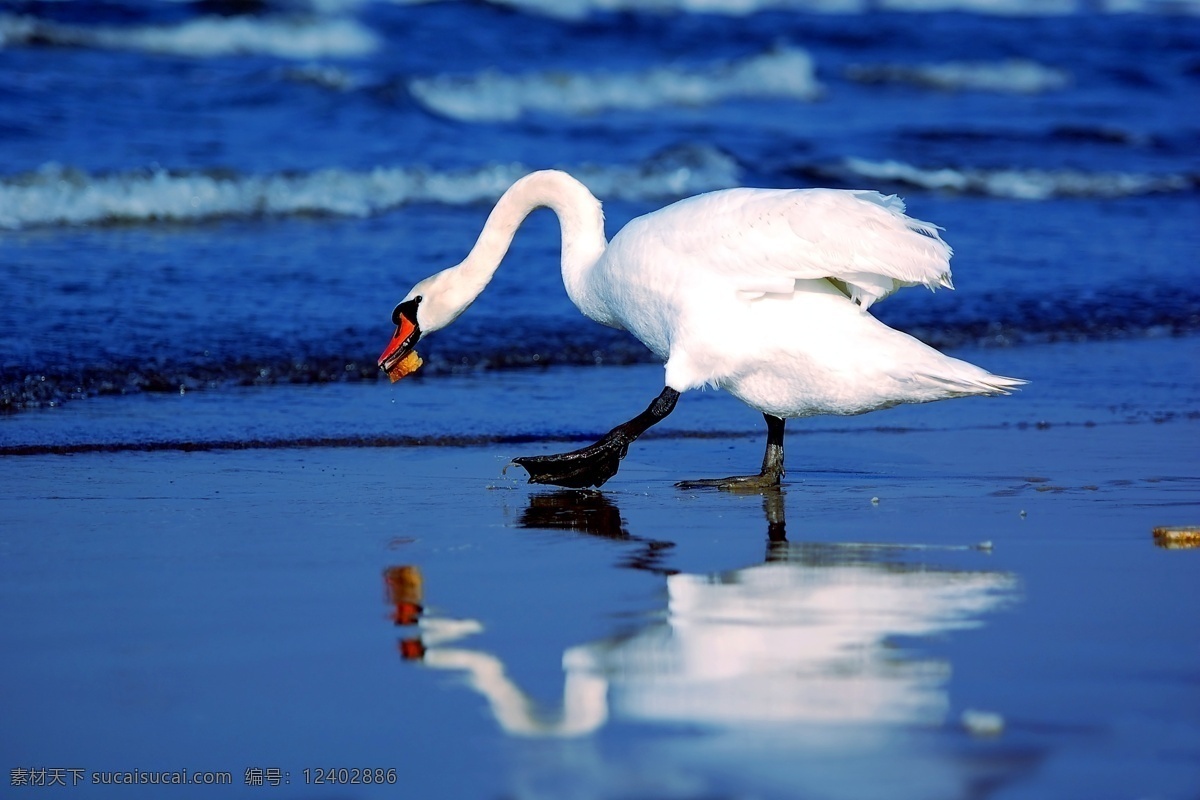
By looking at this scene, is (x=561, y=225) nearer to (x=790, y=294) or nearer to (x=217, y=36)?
(x=790, y=294)

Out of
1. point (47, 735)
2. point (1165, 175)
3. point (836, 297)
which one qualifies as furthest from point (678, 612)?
point (1165, 175)

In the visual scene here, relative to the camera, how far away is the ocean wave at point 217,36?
70.0 ft

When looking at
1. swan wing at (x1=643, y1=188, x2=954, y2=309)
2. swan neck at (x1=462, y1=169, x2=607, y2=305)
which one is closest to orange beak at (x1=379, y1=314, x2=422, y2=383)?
swan neck at (x1=462, y1=169, x2=607, y2=305)

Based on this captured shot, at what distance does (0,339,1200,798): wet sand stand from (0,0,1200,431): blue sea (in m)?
1.76

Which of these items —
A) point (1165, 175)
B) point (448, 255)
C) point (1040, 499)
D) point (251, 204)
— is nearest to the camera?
point (1040, 499)

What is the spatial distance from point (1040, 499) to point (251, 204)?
9.00 m

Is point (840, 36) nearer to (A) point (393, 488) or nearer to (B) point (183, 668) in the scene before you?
(A) point (393, 488)

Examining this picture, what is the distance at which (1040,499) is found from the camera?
5996mm

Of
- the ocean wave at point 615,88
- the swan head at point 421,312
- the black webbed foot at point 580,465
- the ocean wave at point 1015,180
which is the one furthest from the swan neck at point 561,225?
the ocean wave at point 615,88

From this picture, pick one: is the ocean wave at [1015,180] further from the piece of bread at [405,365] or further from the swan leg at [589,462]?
the swan leg at [589,462]

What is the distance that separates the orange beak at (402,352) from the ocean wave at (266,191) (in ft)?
21.3

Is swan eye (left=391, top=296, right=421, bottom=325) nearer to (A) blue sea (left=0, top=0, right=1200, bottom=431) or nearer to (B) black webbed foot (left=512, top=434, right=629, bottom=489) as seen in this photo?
(B) black webbed foot (left=512, top=434, right=629, bottom=489)

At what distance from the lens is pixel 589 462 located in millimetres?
6145

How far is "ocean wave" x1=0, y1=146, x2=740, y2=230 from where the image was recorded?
12.9m
